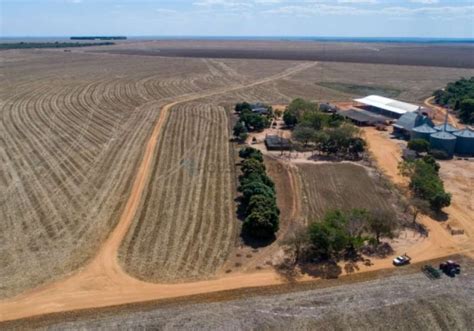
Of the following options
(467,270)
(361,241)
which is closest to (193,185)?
(361,241)

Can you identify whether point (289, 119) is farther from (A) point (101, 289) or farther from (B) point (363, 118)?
(A) point (101, 289)

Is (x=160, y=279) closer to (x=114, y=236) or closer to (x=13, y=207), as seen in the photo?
(x=114, y=236)

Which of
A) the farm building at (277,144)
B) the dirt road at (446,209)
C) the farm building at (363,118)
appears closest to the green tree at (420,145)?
the dirt road at (446,209)

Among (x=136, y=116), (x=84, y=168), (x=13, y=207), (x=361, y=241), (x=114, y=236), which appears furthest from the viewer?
(x=136, y=116)

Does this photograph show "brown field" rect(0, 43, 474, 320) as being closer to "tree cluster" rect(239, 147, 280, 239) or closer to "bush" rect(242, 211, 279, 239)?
"bush" rect(242, 211, 279, 239)

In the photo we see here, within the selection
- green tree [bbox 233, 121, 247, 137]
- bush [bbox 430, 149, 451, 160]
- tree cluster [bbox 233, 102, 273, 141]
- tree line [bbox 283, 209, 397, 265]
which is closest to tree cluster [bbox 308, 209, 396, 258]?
tree line [bbox 283, 209, 397, 265]

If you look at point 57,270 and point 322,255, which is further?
point 322,255

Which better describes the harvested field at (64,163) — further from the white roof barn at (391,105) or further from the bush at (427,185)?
the white roof barn at (391,105)
